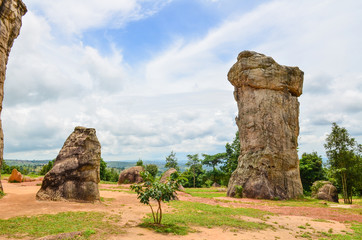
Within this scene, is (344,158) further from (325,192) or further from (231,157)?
(231,157)

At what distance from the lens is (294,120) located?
31688 mm

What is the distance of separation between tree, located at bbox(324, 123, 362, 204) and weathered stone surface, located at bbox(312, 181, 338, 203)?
1130 mm

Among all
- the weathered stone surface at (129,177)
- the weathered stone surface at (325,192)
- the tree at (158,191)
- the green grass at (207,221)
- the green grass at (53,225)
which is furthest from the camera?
the weathered stone surface at (129,177)

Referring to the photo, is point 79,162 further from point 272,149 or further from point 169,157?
point 169,157

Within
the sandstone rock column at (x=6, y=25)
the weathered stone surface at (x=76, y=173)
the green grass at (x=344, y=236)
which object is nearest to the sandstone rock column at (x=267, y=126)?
the green grass at (x=344, y=236)

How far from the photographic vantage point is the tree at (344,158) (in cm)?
2905

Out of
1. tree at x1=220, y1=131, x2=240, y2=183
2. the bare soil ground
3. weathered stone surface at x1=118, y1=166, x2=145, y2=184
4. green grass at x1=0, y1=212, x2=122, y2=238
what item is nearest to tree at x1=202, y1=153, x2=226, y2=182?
tree at x1=220, y1=131, x2=240, y2=183

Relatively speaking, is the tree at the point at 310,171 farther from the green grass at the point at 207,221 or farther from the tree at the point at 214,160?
the green grass at the point at 207,221

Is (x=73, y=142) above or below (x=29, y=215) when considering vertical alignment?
above

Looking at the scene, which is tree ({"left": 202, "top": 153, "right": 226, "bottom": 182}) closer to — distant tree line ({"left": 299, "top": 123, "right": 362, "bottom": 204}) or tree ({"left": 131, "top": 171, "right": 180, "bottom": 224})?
distant tree line ({"left": 299, "top": 123, "right": 362, "bottom": 204})

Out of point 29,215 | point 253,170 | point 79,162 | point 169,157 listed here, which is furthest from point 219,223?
point 169,157

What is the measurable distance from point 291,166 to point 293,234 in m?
19.3

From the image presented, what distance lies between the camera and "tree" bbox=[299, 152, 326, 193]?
136 ft

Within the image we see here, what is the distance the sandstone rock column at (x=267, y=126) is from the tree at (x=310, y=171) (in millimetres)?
12734
